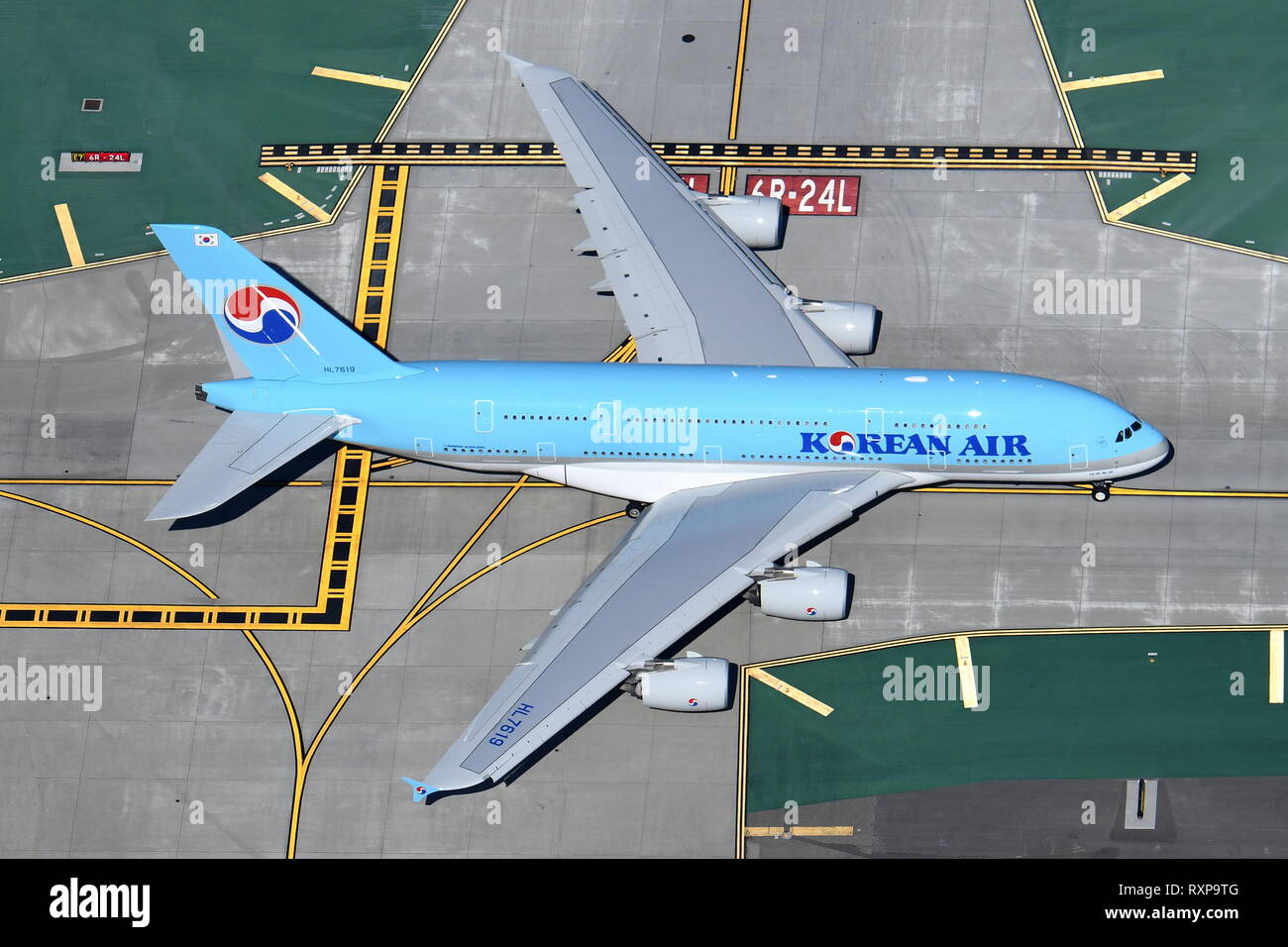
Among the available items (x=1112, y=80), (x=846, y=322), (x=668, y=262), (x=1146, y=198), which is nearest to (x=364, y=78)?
(x=668, y=262)

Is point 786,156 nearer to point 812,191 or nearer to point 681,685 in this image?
point 812,191

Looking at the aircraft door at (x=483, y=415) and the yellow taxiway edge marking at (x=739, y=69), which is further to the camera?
the yellow taxiway edge marking at (x=739, y=69)

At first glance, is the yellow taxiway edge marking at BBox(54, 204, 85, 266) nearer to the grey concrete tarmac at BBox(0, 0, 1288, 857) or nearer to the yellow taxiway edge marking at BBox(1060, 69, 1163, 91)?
the grey concrete tarmac at BBox(0, 0, 1288, 857)

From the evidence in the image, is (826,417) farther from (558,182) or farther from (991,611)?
(558,182)

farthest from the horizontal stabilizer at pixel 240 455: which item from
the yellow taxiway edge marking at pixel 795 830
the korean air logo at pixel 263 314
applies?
the yellow taxiway edge marking at pixel 795 830

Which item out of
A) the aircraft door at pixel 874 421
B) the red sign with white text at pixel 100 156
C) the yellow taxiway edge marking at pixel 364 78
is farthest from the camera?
the yellow taxiway edge marking at pixel 364 78

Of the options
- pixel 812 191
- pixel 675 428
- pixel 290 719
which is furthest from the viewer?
pixel 812 191

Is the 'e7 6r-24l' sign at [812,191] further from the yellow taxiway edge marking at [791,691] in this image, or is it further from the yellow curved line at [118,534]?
the yellow curved line at [118,534]
